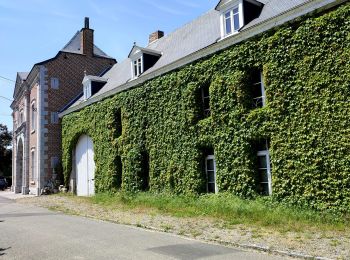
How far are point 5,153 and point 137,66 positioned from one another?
126 ft

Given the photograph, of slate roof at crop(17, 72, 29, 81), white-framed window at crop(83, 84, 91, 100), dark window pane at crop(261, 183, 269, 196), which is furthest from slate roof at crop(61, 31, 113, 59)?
dark window pane at crop(261, 183, 269, 196)

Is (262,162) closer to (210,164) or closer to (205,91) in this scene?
(210,164)

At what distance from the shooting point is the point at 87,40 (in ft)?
95.8

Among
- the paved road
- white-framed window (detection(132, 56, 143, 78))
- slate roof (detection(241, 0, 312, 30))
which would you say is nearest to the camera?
the paved road

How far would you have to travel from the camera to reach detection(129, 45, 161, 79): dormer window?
19.9 metres

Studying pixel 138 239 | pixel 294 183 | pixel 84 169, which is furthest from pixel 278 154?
pixel 84 169

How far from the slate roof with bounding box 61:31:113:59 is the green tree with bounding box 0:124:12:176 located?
28628mm

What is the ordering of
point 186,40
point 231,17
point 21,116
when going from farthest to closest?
point 21,116, point 186,40, point 231,17

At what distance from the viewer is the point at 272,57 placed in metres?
12.5

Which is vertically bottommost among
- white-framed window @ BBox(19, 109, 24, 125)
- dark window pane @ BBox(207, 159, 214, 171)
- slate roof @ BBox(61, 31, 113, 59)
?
dark window pane @ BBox(207, 159, 214, 171)

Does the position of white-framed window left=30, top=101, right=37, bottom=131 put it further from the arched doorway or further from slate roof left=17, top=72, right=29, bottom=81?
the arched doorway

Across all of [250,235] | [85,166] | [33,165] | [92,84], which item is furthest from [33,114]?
[250,235]

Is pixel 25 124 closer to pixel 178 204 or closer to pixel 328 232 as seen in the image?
pixel 178 204

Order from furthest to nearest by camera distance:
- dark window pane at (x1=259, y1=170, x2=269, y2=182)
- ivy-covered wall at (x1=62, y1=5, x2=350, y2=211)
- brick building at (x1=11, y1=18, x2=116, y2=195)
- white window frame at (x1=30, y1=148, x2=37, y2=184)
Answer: white window frame at (x1=30, y1=148, x2=37, y2=184), brick building at (x1=11, y1=18, x2=116, y2=195), dark window pane at (x1=259, y1=170, x2=269, y2=182), ivy-covered wall at (x1=62, y1=5, x2=350, y2=211)
